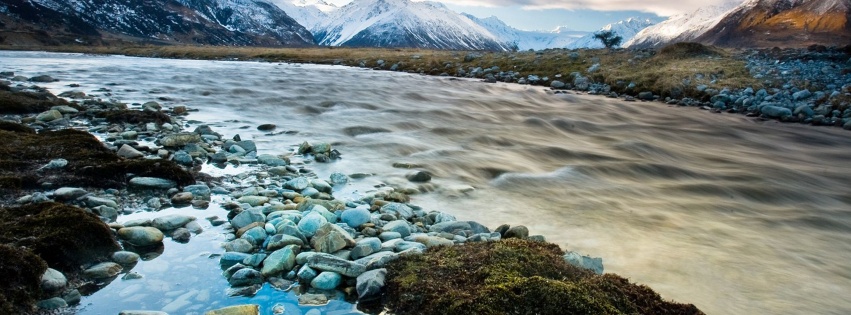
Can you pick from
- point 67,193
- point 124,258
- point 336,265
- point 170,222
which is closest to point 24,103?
point 67,193

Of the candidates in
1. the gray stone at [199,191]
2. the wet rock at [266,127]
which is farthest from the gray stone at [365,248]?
the wet rock at [266,127]

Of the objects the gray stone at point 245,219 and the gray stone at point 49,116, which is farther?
the gray stone at point 49,116

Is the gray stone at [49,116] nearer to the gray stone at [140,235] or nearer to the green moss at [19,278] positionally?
the gray stone at [140,235]

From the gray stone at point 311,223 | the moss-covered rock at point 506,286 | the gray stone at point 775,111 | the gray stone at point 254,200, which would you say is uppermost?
the gray stone at point 775,111

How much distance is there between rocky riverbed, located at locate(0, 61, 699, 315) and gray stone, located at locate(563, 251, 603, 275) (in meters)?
0.02

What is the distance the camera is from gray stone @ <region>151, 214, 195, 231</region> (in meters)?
6.14

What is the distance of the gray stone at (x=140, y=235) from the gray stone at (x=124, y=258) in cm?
40

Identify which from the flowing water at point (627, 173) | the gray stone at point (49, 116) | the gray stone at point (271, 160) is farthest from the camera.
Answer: the gray stone at point (49, 116)

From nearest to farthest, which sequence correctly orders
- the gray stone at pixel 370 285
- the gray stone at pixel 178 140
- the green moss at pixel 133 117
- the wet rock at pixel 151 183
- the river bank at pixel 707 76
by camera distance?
the gray stone at pixel 370 285
the wet rock at pixel 151 183
the gray stone at pixel 178 140
the green moss at pixel 133 117
the river bank at pixel 707 76

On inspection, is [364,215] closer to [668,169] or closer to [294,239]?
[294,239]

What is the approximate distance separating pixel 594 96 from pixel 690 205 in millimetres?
19489

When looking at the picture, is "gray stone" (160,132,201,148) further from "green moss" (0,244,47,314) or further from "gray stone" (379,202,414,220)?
"green moss" (0,244,47,314)

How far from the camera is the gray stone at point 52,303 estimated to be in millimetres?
4160

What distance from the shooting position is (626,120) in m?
20.3
